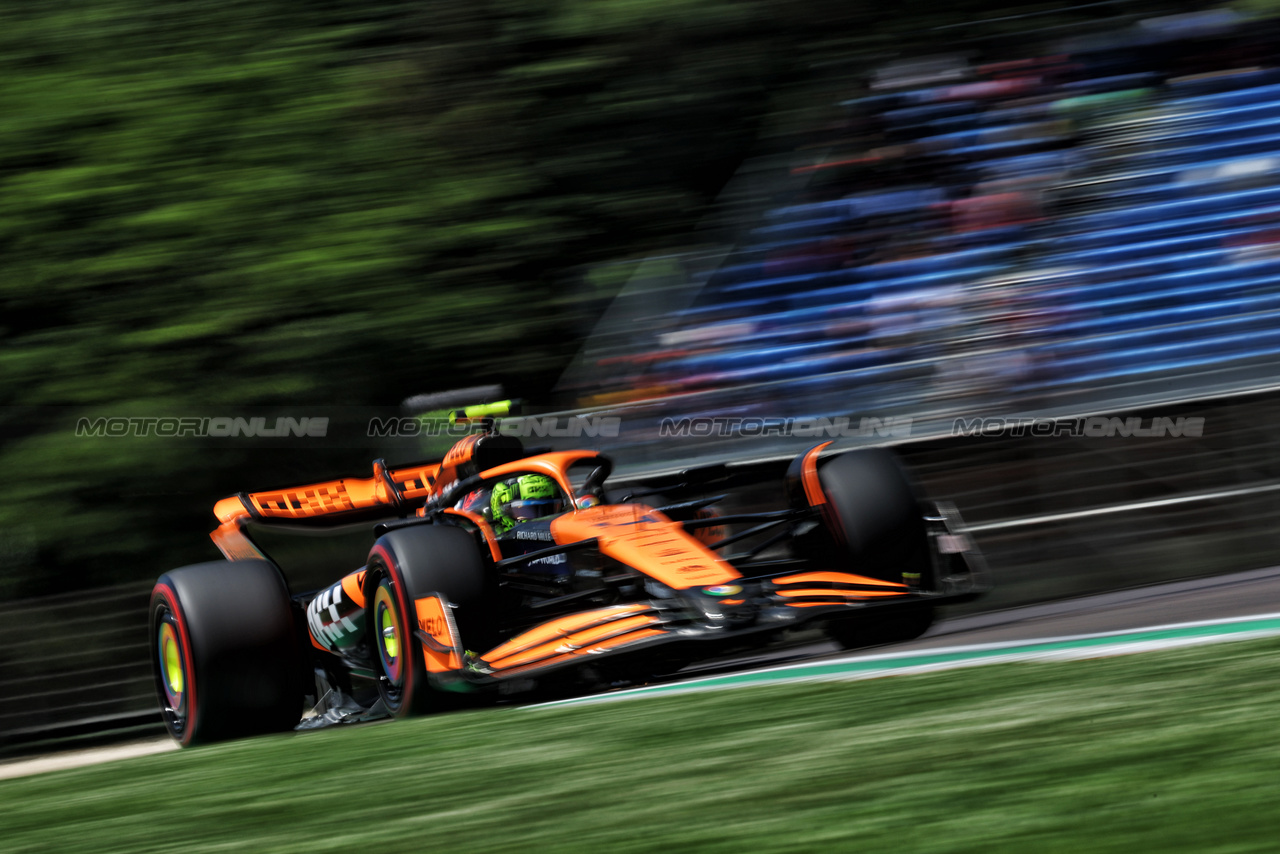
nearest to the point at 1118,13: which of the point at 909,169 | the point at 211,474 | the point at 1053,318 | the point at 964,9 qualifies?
the point at 964,9

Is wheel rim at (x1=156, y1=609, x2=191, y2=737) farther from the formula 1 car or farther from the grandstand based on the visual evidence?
the grandstand

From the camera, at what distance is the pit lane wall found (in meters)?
5.78

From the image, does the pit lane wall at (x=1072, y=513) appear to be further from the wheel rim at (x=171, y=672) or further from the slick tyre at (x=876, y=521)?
the wheel rim at (x=171, y=672)

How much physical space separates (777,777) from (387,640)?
256 cm

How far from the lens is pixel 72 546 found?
7262 millimetres

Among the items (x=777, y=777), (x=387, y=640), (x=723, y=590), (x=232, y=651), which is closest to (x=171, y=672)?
(x=232, y=651)

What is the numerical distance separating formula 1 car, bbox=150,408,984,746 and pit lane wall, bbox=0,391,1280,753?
0.37 metres

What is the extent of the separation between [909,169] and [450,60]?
292 centimetres

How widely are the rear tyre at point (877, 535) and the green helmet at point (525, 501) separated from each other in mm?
1063

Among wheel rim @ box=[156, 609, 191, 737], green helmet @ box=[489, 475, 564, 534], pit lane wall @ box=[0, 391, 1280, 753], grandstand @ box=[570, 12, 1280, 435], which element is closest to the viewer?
wheel rim @ box=[156, 609, 191, 737]

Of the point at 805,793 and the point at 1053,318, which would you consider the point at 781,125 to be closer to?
the point at 1053,318

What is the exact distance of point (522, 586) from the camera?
16.9ft

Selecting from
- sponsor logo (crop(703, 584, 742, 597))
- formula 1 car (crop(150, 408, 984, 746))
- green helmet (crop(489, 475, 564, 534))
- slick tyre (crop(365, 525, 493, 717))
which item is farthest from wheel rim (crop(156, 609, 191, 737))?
sponsor logo (crop(703, 584, 742, 597))

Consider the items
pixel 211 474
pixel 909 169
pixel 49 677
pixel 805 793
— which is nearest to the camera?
pixel 805 793
